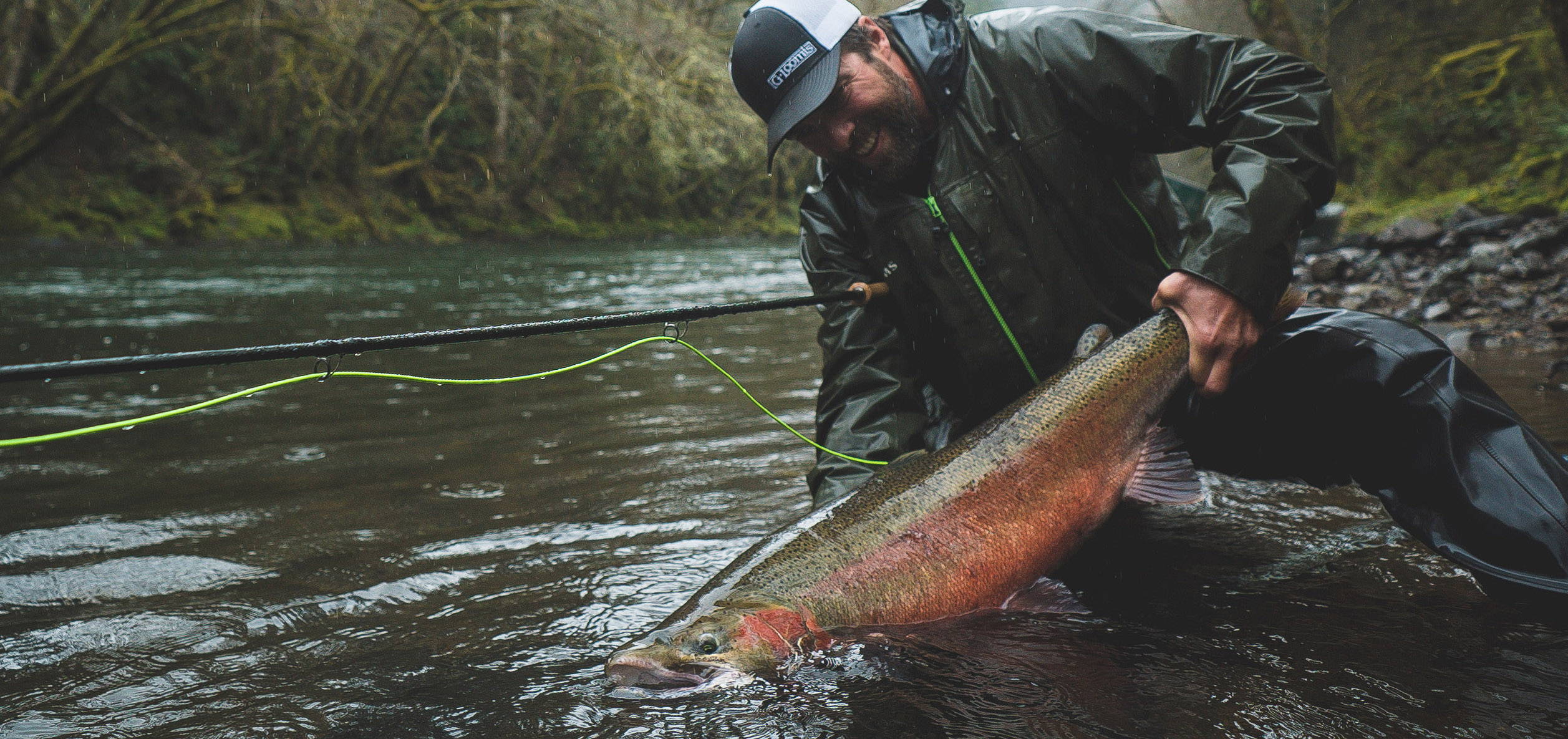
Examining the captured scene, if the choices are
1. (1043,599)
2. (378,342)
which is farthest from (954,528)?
(378,342)

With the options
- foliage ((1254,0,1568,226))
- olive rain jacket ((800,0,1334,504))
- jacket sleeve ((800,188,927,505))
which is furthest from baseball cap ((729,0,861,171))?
foliage ((1254,0,1568,226))

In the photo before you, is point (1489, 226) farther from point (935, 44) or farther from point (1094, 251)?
point (935, 44)

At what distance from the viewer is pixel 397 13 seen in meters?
23.3

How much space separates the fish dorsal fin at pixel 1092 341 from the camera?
2902 millimetres

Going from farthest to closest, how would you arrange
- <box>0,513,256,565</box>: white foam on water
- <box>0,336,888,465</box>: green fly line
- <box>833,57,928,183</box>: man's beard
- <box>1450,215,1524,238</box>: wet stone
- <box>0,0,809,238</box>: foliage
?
1. <box>0,0,809,238</box>: foliage
2. <box>1450,215,1524,238</box>: wet stone
3. <box>0,513,256,565</box>: white foam on water
4. <box>833,57,928,183</box>: man's beard
5. <box>0,336,888,465</box>: green fly line

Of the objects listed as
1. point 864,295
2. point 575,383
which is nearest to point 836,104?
point 864,295

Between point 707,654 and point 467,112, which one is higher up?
point 467,112

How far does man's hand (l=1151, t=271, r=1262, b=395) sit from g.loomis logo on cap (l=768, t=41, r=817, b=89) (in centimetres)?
119

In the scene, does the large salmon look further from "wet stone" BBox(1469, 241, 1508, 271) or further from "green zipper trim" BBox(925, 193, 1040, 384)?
"wet stone" BBox(1469, 241, 1508, 271)

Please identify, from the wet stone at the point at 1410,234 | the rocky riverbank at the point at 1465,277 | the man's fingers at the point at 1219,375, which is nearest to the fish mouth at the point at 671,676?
the man's fingers at the point at 1219,375

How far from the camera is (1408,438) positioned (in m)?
2.63

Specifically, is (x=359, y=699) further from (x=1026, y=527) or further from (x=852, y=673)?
(x=1026, y=527)

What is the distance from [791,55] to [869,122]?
1.04 ft

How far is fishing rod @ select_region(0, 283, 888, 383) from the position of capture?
5.93ft
